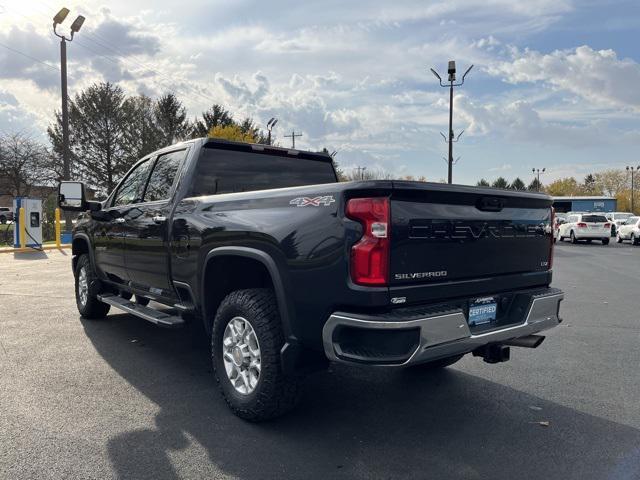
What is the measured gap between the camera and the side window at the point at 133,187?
5395 mm

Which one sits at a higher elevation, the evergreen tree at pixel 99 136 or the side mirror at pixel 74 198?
the evergreen tree at pixel 99 136

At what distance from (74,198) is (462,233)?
4526mm

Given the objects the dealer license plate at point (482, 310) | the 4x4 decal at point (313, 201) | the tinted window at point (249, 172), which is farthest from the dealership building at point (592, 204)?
the 4x4 decal at point (313, 201)

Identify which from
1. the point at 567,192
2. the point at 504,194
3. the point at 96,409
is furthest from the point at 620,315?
the point at 567,192

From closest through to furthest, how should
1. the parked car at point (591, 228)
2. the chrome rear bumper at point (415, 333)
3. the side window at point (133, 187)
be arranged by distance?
the chrome rear bumper at point (415, 333), the side window at point (133, 187), the parked car at point (591, 228)

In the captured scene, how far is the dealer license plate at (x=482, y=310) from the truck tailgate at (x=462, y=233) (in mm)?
166

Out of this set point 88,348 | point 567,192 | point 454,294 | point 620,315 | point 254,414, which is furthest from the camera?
point 567,192

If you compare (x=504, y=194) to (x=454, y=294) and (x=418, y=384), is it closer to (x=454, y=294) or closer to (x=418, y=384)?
(x=454, y=294)

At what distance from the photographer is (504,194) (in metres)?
3.57

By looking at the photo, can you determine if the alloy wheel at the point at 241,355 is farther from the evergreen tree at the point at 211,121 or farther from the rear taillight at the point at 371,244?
the evergreen tree at the point at 211,121

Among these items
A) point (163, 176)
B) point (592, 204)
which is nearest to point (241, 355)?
point (163, 176)

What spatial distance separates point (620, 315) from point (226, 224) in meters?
6.12

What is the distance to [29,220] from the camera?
17.3m

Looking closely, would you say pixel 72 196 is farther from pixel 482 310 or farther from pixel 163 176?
pixel 482 310
